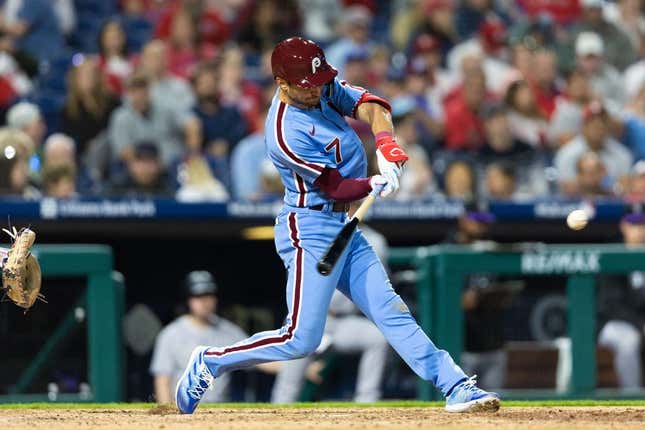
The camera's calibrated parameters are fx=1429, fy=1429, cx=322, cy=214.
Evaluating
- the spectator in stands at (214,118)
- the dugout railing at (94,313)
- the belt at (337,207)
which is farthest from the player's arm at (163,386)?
the belt at (337,207)

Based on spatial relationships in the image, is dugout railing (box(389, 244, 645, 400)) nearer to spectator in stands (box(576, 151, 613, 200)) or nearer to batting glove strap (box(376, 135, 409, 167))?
spectator in stands (box(576, 151, 613, 200))

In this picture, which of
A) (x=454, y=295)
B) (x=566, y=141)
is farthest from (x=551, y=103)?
(x=454, y=295)

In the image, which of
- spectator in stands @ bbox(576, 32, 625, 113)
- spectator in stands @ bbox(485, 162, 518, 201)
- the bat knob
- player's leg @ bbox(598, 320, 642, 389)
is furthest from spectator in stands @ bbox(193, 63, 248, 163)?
the bat knob

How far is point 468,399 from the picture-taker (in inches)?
239

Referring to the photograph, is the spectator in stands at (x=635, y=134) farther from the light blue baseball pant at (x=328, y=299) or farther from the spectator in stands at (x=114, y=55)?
the light blue baseball pant at (x=328, y=299)

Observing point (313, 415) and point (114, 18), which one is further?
point (114, 18)

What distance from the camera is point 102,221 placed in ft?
32.1

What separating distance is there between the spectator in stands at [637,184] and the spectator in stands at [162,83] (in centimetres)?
347

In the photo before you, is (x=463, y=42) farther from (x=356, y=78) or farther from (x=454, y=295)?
(x=454, y=295)

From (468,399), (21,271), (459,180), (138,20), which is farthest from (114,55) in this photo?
(468,399)

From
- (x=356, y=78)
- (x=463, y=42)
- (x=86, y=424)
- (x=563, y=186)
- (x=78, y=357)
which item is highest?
(x=463, y=42)

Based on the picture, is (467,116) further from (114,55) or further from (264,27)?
(114,55)

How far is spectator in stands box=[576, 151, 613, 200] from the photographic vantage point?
1097 cm

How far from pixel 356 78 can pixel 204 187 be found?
187 cm
